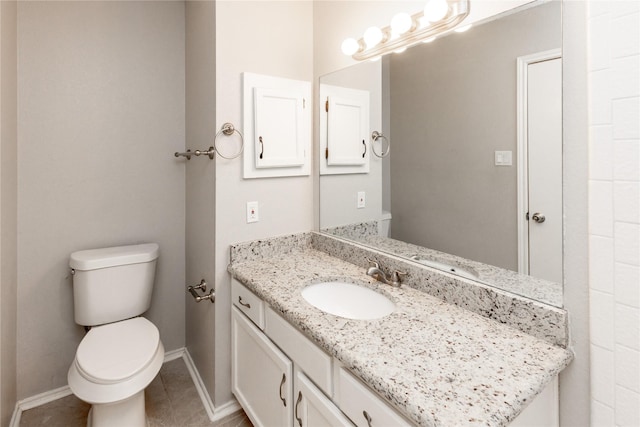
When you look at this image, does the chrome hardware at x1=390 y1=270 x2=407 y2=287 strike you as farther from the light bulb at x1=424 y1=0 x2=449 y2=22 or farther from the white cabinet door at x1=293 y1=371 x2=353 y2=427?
the light bulb at x1=424 y1=0 x2=449 y2=22

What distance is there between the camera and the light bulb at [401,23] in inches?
50.9

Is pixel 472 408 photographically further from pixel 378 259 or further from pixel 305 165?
pixel 305 165

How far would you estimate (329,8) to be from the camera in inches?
70.4

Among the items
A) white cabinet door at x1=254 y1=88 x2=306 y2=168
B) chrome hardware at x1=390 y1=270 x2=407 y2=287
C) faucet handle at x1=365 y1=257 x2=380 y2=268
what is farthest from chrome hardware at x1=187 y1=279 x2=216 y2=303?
chrome hardware at x1=390 y1=270 x2=407 y2=287

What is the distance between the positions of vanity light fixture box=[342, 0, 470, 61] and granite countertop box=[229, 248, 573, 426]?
1.00 m

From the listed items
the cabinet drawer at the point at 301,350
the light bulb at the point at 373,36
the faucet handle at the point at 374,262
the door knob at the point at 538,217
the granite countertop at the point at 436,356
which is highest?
the light bulb at the point at 373,36

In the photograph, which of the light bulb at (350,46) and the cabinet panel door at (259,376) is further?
the light bulb at (350,46)

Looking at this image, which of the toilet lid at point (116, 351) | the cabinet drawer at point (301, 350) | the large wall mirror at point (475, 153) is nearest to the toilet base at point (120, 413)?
the toilet lid at point (116, 351)

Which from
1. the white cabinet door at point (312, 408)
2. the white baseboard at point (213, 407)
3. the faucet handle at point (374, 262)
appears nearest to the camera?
the white cabinet door at point (312, 408)

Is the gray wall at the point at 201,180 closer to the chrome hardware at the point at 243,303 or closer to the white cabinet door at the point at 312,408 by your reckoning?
the chrome hardware at the point at 243,303

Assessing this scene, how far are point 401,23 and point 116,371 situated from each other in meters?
1.83

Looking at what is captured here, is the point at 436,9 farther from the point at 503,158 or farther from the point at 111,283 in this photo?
the point at 111,283

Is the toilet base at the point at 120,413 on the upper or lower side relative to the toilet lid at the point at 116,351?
lower

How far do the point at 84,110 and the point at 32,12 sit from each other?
509mm
